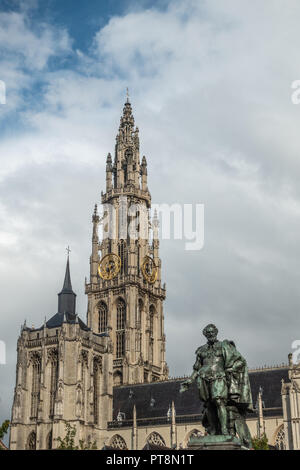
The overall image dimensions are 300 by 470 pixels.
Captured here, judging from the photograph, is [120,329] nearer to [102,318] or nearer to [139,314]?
[139,314]

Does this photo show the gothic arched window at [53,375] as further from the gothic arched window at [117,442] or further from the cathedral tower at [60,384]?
the gothic arched window at [117,442]

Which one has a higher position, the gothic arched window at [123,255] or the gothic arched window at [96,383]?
the gothic arched window at [123,255]

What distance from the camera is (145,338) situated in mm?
84250

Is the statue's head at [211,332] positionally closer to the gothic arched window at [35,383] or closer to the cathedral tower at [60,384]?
the cathedral tower at [60,384]

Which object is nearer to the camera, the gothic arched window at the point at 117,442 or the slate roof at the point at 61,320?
the gothic arched window at the point at 117,442

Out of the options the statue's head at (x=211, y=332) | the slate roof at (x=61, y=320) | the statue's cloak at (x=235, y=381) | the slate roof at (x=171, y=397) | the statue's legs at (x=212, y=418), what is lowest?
the statue's legs at (x=212, y=418)

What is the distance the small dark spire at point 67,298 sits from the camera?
249 feet

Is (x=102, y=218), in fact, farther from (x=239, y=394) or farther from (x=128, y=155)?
(x=239, y=394)

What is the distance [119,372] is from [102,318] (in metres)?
7.69

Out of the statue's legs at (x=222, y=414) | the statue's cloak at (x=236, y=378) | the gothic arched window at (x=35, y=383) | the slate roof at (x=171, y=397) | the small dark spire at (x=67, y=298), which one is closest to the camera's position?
the statue's legs at (x=222, y=414)

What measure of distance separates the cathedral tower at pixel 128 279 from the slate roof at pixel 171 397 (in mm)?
4036

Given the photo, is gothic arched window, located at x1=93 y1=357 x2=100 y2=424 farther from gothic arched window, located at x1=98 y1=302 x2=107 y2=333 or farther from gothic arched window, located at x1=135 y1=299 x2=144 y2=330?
gothic arched window, located at x1=98 y1=302 x2=107 y2=333

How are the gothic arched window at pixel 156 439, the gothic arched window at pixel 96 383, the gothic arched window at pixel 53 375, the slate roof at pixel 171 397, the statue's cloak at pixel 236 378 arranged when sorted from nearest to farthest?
the statue's cloak at pixel 236 378 → the slate roof at pixel 171 397 → the gothic arched window at pixel 156 439 → the gothic arched window at pixel 53 375 → the gothic arched window at pixel 96 383

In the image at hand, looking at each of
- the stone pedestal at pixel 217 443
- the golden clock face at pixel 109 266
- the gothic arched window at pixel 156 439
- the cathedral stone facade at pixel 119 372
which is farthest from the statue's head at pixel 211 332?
the golden clock face at pixel 109 266
